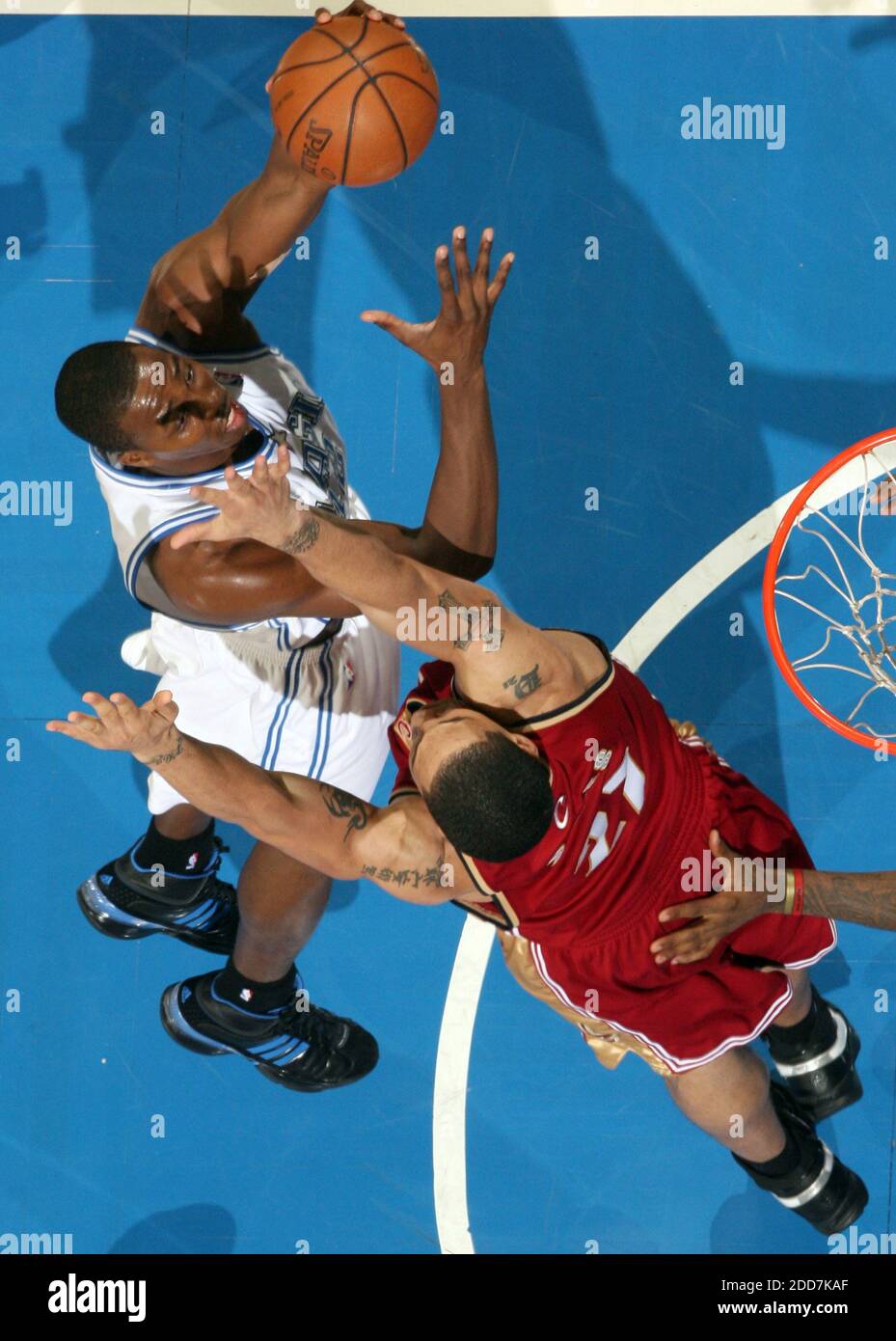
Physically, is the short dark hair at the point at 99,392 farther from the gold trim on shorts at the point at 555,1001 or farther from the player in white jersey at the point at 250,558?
the gold trim on shorts at the point at 555,1001

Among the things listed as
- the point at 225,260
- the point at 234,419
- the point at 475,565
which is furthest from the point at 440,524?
the point at 225,260

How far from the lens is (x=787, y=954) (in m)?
4.80

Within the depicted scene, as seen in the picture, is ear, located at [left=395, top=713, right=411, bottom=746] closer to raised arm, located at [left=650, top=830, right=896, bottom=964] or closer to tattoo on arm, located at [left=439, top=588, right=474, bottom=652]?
tattoo on arm, located at [left=439, top=588, right=474, bottom=652]

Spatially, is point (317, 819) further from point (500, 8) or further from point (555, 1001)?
point (500, 8)

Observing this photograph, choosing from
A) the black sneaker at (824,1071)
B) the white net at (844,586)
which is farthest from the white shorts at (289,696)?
the black sneaker at (824,1071)

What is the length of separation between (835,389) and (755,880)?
2.60 m

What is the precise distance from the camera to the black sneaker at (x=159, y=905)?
18.5 ft

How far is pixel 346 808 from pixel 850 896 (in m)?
1.71

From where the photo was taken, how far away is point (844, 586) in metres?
5.89

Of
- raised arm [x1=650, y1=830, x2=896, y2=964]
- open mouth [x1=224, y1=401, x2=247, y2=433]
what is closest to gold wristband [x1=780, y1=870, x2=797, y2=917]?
raised arm [x1=650, y1=830, x2=896, y2=964]

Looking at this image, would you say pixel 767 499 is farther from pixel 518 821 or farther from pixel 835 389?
pixel 518 821

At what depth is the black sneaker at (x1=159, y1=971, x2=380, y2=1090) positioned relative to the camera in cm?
560

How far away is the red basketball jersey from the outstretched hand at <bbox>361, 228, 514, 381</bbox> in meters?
1.05

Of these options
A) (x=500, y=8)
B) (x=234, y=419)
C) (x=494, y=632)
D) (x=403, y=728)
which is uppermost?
(x=500, y=8)
